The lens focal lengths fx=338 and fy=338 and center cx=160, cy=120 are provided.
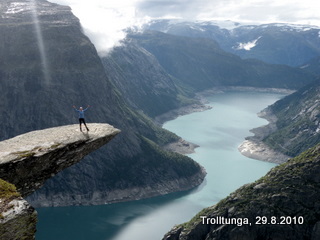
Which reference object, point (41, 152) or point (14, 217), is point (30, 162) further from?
point (14, 217)

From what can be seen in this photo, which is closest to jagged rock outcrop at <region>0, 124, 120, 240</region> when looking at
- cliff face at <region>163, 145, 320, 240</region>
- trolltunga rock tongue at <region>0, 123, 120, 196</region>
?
trolltunga rock tongue at <region>0, 123, 120, 196</region>

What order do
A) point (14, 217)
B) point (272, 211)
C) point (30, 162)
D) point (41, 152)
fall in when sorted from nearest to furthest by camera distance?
point (14, 217)
point (30, 162)
point (41, 152)
point (272, 211)

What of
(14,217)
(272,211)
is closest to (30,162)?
(14,217)

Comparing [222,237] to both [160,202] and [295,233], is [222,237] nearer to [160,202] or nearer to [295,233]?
[295,233]

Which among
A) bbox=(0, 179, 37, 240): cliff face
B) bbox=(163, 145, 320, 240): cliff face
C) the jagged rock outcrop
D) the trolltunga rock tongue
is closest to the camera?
bbox=(0, 179, 37, 240): cliff face

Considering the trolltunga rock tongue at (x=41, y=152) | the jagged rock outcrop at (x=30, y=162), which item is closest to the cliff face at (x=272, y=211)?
the jagged rock outcrop at (x=30, y=162)

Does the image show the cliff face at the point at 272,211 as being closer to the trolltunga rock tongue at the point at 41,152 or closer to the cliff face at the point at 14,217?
the trolltunga rock tongue at the point at 41,152

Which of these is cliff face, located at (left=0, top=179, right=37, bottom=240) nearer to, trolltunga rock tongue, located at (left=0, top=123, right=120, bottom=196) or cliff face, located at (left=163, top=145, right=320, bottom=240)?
trolltunga rock tongue, located at (left=0, top=123, right=120, bottom=196)
